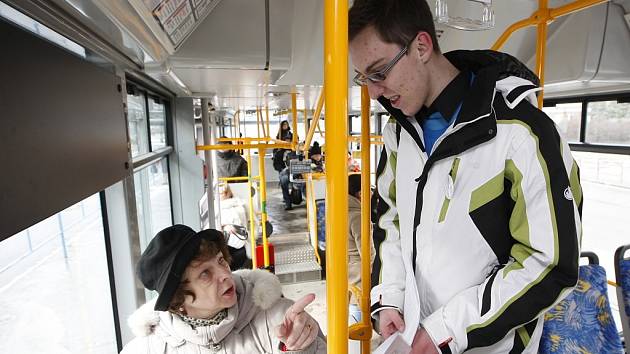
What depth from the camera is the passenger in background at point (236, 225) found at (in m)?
4.28

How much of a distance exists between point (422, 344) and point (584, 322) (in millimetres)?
1180

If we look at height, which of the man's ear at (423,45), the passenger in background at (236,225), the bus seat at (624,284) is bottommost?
the passenger in background at (236,225)

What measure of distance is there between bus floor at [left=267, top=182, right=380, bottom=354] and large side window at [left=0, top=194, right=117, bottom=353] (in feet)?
5.31

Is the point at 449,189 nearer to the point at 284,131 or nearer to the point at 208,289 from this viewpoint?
the point at 208,289

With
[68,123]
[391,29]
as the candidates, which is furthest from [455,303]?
[68,123]

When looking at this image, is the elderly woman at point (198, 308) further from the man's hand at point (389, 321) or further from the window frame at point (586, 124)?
the window frame at point (586, 124)

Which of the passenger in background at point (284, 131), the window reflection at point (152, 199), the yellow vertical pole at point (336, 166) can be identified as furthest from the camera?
the passenger in background at point (284, 131)

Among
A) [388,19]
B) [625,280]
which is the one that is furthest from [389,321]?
[625,280]

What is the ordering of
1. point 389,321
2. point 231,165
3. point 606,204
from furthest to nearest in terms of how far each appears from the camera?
point 231,165
point 606,204
point 389,321

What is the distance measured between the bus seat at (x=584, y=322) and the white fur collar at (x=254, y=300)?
1.18 m

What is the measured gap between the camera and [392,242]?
1.23m

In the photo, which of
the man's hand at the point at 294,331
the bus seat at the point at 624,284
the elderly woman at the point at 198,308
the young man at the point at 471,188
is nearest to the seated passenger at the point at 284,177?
the bus seat at the point at 624,284

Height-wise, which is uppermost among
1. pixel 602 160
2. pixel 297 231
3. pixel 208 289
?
pixel 602 160

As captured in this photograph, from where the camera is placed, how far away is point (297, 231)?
715cm
